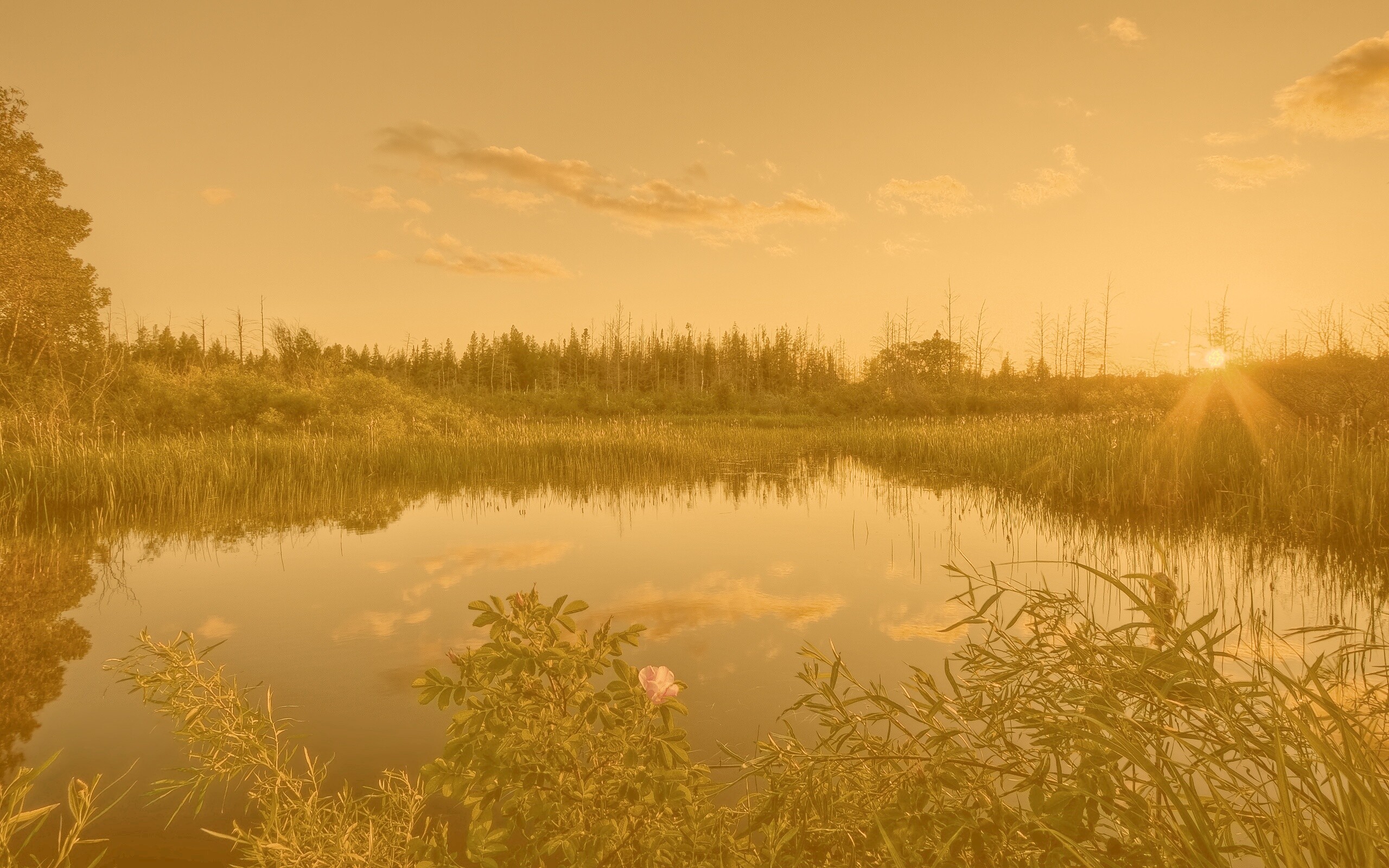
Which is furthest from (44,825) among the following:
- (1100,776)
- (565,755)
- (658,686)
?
(1100,776)

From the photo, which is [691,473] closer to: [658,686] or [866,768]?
[866,768]

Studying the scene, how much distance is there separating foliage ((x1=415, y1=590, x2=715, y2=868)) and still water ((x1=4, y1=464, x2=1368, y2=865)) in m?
0.74

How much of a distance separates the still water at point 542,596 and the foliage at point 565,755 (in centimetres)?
74

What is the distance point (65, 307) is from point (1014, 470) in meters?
35.7

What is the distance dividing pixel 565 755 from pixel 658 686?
352 mm

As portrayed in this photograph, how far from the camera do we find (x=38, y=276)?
24.8 m

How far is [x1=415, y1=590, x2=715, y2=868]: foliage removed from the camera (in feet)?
6.14

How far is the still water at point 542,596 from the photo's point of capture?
3.49 metres

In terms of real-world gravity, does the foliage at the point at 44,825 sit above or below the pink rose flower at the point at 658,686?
below

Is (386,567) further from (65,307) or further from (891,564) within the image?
(65,307)

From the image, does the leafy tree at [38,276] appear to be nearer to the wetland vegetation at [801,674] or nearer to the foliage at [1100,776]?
the wetland vegetation at [801,674]

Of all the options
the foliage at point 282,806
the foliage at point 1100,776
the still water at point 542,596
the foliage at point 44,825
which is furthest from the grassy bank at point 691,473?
the foliage at point 44,825

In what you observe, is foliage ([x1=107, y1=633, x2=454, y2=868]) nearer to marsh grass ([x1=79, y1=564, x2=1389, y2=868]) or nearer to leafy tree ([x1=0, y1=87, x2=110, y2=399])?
marsh grass ([x1=79, y1=564, x2=1389, y2=868])

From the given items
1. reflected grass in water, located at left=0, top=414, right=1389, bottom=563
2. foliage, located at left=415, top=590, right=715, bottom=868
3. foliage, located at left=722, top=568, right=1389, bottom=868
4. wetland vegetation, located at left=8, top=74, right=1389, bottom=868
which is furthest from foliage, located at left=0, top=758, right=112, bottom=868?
reflected grass in water, located at left=0, top=414, right=1389, bottom=563
